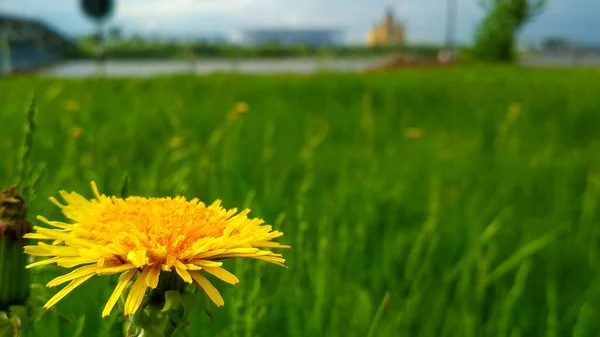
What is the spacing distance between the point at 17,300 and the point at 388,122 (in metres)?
2.93

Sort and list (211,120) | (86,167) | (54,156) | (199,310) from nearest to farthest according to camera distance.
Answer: (199,310), (86,167), (54,156), (211,120)

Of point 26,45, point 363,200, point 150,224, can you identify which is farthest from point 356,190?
point 26,45

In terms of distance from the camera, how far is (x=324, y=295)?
93cm

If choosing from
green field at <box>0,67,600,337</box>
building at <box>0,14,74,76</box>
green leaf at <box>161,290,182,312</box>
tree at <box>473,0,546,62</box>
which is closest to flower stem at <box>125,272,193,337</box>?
green leaf at <box>161,290,182,312</box>

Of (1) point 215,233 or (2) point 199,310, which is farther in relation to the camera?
(2) point 199,310

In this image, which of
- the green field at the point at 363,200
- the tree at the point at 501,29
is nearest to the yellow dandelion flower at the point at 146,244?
the green field at the point at 363,200

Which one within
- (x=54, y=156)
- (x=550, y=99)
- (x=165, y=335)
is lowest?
(x=550, y=99)

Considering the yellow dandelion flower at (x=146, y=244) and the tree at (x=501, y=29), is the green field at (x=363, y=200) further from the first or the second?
the tree at (x=501, y=29)

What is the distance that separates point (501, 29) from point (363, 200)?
20169 millimetres

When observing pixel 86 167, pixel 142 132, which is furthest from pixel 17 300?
pixel 142 132

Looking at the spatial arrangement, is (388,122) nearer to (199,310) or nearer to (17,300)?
(199,310)

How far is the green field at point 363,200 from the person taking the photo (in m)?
0.92

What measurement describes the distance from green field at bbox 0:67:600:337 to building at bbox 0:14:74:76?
5866mm

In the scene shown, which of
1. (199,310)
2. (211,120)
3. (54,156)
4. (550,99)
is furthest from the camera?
(550,99)
